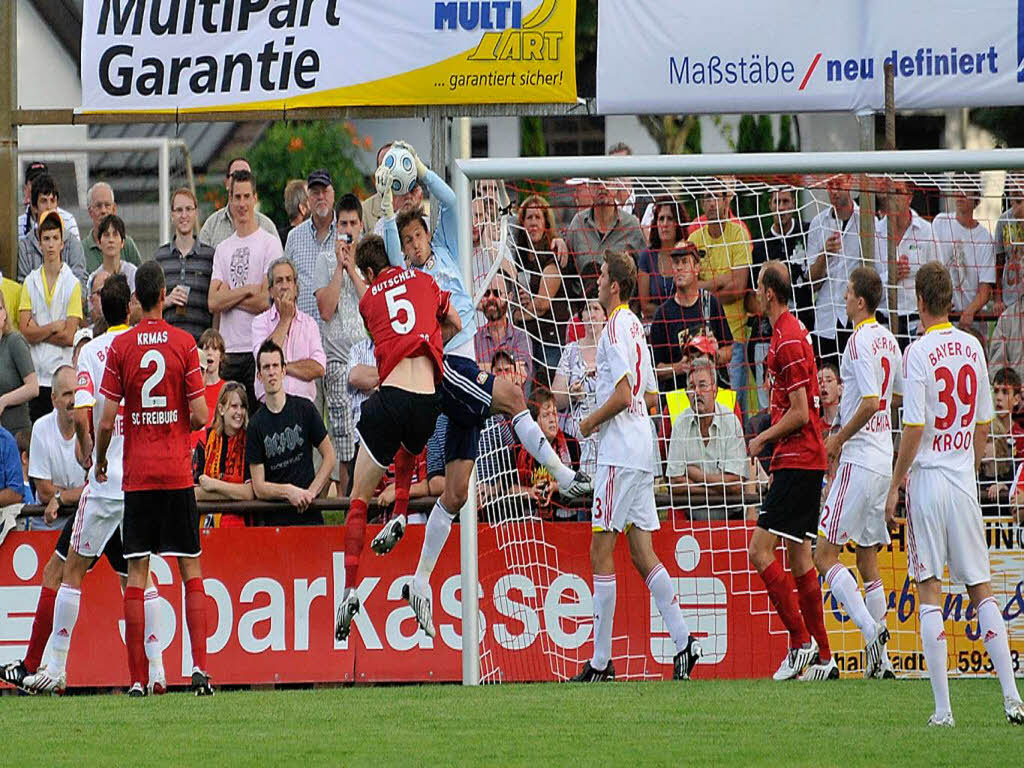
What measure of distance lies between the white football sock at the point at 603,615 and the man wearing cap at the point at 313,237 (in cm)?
392

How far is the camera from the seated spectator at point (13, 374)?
13.5 m

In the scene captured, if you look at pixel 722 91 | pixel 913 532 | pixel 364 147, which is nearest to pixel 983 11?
Answer: pixel 722 91

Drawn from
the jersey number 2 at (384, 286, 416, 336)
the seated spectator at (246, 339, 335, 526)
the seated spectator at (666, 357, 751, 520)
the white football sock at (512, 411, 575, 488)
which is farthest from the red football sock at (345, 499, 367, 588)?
the seated spectator at (666, 357, 751, 520)

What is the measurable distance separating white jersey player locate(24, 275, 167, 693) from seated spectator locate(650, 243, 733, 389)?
13.8ft

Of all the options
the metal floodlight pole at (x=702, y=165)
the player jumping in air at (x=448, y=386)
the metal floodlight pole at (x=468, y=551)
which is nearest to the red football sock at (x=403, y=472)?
the player jumping in air at (x=448, y=386)

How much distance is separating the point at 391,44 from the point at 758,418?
14.8 feet

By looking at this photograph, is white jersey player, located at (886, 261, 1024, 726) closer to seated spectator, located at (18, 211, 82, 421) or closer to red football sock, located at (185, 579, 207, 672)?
red football sock, located at (185, 579, 207, 672)

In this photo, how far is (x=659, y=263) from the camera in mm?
13633

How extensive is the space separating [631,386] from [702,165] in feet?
5.35

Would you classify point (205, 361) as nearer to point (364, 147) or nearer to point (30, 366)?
point (30, 366)

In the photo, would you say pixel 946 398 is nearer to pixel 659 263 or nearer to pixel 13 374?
pixel 659 263

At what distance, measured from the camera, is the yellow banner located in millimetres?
12477

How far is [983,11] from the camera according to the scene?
14078 mm

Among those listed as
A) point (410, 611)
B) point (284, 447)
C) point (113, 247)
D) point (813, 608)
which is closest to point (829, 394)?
point (813, 608)
